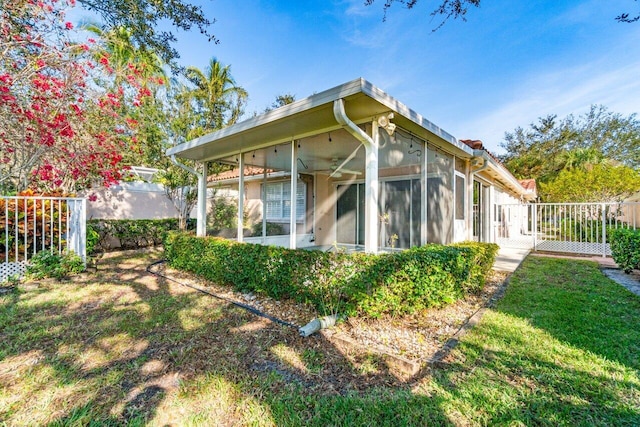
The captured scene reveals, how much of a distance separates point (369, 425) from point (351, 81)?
3.37 metres

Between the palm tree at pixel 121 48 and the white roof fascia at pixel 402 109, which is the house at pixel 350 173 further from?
the palm tree at pixel 121 48

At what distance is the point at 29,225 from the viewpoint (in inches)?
227

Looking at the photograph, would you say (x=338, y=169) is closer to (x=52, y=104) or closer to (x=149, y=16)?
(x=149, y=16)

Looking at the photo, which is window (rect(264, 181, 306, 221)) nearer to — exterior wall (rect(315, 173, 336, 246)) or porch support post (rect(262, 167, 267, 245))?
porch support post (rect(262, 167, 267, 245))

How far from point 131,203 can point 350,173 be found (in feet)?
32.3

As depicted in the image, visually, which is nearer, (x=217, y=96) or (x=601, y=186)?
(x=601, y=186)

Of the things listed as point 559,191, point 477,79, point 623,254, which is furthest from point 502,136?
point 623,254

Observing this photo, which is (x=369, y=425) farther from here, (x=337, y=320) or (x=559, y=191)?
(x=559, y=191)

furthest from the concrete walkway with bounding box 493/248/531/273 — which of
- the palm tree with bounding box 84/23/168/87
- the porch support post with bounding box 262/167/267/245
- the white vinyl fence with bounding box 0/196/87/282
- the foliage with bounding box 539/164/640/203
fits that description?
the white vinyl fence with bounding box 0/196/87/282

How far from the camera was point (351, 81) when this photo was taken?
330 centimetres

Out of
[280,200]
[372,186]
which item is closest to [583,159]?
[280,200]

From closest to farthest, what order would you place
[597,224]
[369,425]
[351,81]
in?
[369,425], [351,81], [597,224]

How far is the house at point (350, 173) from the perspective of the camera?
13.3ft

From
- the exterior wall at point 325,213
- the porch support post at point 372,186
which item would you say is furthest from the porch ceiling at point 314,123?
the exterior wall at point 325,213
